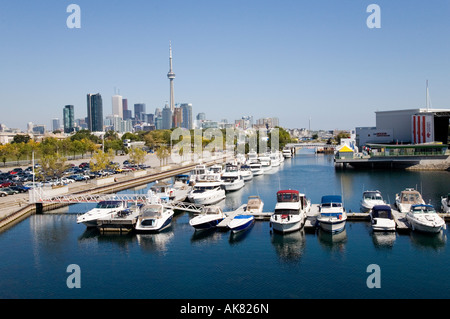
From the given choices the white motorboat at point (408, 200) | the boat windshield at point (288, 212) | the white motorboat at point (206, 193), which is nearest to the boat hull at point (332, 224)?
the boat windshield at point (288, 212)

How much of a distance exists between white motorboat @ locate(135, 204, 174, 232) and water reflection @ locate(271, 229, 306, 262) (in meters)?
5.97

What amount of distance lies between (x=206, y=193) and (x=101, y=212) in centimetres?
873

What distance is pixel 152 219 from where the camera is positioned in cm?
2283

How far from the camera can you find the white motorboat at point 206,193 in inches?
1196

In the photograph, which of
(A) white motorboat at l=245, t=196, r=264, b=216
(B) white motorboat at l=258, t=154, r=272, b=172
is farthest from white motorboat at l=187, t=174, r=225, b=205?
(B) white motorboat at l=258, t=154, r=272, b=172

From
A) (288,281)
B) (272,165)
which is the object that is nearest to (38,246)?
(288,281)

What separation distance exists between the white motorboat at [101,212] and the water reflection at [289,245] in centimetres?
933

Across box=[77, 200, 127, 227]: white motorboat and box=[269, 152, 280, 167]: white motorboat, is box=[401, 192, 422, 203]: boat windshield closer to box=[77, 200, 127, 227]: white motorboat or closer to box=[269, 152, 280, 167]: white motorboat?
box=[77, 200, 127, 227]: white motorboat


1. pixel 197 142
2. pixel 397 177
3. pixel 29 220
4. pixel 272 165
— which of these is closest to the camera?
pixel 29 220

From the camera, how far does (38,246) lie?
833 inches

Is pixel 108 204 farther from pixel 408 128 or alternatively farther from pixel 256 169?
pixel 408 128

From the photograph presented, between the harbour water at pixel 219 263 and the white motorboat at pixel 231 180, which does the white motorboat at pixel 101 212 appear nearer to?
the harbour water at pixel 219 263
